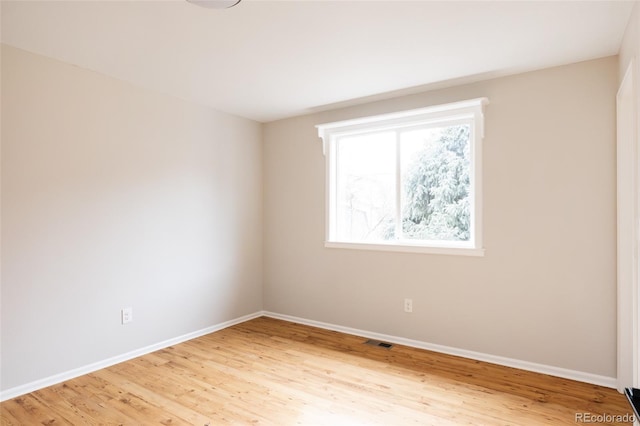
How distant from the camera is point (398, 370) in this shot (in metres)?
2.98

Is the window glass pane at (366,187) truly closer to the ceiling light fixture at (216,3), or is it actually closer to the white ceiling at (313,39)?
the white ceiling at (313,39)

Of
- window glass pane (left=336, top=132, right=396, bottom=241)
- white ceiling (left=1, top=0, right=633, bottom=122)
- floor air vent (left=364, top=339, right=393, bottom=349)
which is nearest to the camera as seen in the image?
white ceiling (left=1, top=0, right=633, bottom=122)

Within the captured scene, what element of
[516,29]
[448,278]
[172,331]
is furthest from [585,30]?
[172,331]

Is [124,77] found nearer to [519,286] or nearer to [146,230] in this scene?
[146,230]

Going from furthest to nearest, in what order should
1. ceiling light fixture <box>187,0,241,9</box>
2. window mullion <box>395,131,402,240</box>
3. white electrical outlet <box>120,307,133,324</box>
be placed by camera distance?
window mullion <box>395,131,402,240</box> → white electrical outlet <box>120,307,133,324</box> → ceiling light fixture <box>187,0,241,9</box>

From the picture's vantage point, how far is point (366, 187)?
402cm

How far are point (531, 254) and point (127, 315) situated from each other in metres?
3.46

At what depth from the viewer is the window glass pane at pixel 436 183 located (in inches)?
133

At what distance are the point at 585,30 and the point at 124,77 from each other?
346cm

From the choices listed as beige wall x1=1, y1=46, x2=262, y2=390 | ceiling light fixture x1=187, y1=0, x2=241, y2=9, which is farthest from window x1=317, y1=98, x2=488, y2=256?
ceiling light fixture x1=187, y1=0, x2=241, y2=9

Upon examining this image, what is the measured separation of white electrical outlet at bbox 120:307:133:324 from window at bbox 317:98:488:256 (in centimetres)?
207

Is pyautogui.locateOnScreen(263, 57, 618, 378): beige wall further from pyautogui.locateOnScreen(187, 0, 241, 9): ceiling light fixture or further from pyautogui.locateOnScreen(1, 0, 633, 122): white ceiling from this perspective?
pyautogui.locateOnScreen(187, 0, 241, 9): ceiling light fixture

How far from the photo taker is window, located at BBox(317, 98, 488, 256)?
3.32 m

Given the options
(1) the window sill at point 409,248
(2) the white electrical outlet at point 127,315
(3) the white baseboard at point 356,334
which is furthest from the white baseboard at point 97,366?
(1) the window sill at point 409,248
